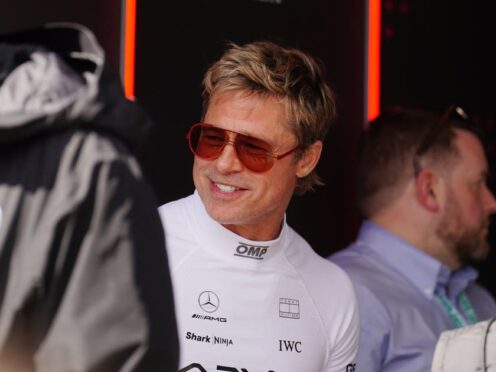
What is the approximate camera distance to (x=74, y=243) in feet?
4.67

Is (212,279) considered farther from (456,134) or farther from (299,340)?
(456,134)

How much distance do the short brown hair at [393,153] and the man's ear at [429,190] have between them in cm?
4

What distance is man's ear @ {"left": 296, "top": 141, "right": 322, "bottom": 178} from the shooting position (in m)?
2.92

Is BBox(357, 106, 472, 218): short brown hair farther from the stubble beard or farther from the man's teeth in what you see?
the man's teeth

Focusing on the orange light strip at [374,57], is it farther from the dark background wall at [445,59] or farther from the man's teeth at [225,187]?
the man's teeth at [225,187]

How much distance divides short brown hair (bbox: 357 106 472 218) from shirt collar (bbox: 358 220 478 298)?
112mm

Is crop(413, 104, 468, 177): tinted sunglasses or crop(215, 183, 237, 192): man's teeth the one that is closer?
crop(215, 183, 237, 192): man's teeth

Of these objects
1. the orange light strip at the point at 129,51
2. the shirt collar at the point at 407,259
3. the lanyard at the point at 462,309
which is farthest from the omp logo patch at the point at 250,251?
the lanyard at the point at 462,309

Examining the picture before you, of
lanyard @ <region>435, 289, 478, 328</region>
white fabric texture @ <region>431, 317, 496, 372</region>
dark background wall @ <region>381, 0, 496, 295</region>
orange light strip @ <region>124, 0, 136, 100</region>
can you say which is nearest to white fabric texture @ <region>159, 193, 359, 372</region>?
orange light strip @ <region>124, 0, 136, 100</region>

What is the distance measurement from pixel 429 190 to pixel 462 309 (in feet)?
1.58

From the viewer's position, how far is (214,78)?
9.40 feet

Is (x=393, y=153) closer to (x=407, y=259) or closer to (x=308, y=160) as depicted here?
(x=407, y=259)

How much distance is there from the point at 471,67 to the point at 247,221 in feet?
5.92

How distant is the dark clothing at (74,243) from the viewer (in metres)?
1.40
